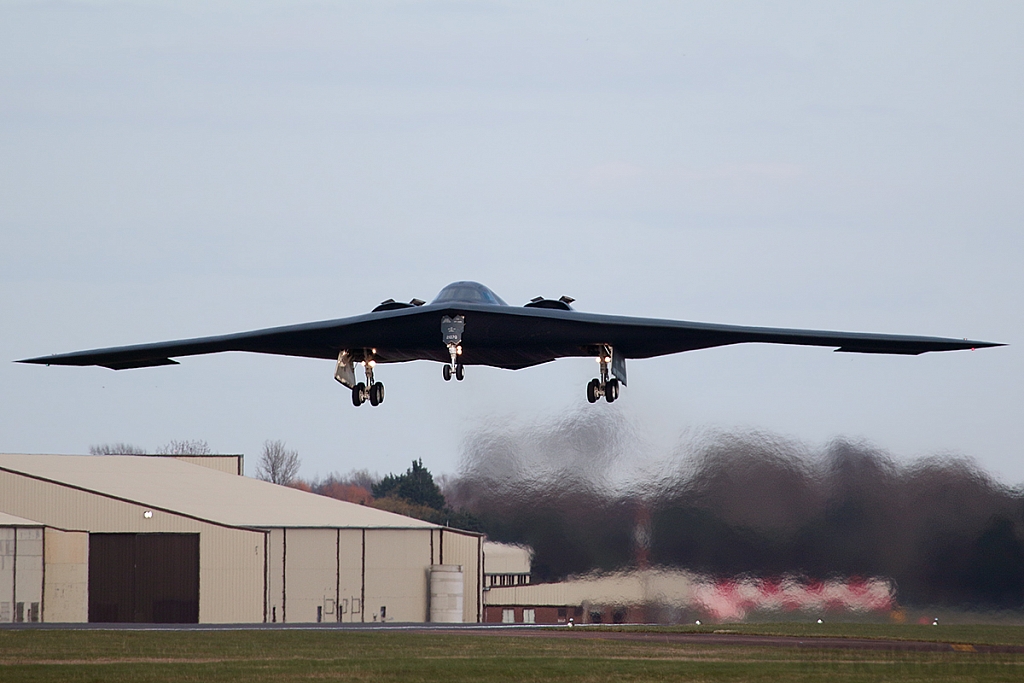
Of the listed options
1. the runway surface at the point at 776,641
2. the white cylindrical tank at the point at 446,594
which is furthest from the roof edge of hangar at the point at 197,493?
the runway surface at the point at 776,641

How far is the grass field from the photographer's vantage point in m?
35.5

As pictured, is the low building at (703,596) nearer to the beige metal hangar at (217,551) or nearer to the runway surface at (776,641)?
the runway surface at (776,641)

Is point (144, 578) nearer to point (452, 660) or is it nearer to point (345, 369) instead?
point (452, 660)

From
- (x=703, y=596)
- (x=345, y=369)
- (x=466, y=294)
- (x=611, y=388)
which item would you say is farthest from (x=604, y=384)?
(x=703, y=596)

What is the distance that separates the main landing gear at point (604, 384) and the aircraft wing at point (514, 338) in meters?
0.26

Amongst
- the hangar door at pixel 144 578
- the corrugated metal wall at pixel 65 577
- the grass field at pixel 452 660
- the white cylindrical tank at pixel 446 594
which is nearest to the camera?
the grass field at pixel 452 660

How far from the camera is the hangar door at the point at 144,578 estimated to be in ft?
219

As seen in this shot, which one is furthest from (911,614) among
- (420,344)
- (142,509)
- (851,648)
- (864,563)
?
(142,509)

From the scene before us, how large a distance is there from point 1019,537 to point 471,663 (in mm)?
17613

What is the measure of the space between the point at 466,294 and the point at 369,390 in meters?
4.27

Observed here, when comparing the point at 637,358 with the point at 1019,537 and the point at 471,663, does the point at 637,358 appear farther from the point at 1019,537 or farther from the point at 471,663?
the point at 1019,537

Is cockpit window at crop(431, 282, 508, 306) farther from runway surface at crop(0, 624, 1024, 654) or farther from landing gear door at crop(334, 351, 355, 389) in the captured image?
runway surface at crop(0, 624, 1024, 654)

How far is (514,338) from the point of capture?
26.8 m

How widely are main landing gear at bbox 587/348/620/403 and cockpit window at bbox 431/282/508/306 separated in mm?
3062
